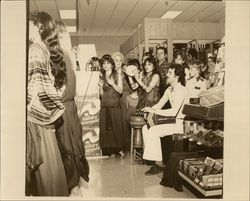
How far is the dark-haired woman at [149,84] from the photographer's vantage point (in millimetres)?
2801

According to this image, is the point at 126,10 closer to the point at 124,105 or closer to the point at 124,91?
the point at 124,91

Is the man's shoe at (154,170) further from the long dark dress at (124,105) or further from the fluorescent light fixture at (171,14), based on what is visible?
the fluorescent light fixture at (171,14)

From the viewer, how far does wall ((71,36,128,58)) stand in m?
2.73

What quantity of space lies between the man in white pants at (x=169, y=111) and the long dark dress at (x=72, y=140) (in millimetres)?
473

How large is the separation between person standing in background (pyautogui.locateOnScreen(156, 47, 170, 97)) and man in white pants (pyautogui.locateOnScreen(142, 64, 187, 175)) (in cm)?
3

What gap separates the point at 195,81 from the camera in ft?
9.16

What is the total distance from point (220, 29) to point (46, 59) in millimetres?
1296

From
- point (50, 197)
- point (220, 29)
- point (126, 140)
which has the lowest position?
point (50, 197)

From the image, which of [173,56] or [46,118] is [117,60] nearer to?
[173,56]

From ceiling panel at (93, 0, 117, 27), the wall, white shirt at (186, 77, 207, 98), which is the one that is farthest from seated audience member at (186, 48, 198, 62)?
ceiling panel at (93, 0, 117, 27)

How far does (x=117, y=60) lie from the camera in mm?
2781

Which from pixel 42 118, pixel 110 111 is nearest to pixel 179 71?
pixel 110 111

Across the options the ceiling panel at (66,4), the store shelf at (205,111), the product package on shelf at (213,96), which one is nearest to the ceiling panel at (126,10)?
the ceiling panel at (66,4)

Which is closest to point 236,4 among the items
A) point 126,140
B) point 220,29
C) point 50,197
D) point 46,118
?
point 220,29
